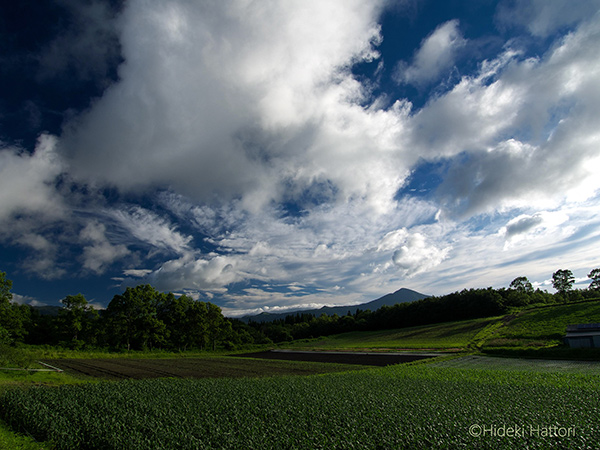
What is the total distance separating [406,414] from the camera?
49.0ft

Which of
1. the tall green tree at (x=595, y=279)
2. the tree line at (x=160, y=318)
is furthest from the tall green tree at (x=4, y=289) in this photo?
the tall green tree at (x=595, y=279)

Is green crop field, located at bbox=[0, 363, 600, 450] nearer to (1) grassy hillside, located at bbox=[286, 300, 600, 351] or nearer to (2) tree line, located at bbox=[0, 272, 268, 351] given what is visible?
(1) grassy hillside, located at bbox=[286, 300, 600, 351]

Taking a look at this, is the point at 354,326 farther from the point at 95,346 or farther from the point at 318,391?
the point at 318,391

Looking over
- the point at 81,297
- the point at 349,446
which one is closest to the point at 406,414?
the point at 349,446

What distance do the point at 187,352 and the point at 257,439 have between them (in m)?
70.7

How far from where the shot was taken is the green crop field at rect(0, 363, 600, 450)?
1175 centimetres

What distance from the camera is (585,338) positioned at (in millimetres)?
43125

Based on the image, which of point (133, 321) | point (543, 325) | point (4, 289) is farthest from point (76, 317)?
point (543, 325)

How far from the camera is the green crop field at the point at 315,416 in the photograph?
1175 centimetres

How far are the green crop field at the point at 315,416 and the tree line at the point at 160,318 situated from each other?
24.6 m

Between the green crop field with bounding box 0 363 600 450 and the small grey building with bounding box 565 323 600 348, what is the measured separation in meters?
26.7

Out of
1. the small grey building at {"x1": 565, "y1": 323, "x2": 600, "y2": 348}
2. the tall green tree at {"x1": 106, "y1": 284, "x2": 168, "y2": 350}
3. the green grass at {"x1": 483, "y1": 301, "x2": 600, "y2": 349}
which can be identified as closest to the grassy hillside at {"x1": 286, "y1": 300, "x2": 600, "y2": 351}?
the green grass at {"x1": 483, "y1": 301, "x2": 600, "y2": 349}

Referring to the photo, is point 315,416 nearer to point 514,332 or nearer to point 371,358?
point 371,358

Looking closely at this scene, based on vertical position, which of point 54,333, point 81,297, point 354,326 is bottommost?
point 354,326
